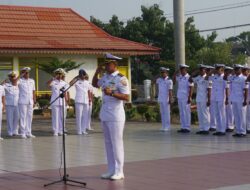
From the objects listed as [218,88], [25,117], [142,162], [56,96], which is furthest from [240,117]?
[25,117]

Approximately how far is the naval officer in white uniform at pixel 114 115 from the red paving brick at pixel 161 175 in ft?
1.02

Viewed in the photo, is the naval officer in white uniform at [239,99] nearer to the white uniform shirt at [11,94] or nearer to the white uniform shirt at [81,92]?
the white uniform shirt at [81,92]

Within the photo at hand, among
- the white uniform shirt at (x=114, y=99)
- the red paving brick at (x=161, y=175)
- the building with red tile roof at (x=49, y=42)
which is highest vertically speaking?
the building with red tile roof at (x=49, y=42)

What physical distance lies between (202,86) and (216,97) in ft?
2.00

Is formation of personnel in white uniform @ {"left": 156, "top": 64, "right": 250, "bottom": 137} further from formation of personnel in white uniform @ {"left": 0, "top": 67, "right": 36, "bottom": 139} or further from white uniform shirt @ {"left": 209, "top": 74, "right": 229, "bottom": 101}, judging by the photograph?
formation of personnel in white uniform @ {"left": 0, "top": 67, "right": 36, "bottom": 139}

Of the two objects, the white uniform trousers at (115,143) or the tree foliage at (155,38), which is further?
the tree foliage at (155,38)

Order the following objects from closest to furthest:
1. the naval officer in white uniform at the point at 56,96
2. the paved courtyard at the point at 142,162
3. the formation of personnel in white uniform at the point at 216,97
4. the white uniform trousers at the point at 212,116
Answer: the paved courtyard at the point at 142,162, the formation of personnel in white uniform at the point at 216,97, the naval officer in white uniform at the point at 56,96, the white uniform trousers at the point at 212,116

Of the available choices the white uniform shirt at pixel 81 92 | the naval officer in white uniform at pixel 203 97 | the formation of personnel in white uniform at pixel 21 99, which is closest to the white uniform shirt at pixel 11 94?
the formation of personnel in white uniform at pixel 21 99

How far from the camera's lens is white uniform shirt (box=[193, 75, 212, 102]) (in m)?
18.8

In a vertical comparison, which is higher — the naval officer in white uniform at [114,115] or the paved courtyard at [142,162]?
the naval officer in white uniform at [114,115]

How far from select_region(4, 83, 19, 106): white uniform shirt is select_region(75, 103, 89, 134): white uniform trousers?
1.94m

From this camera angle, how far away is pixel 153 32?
1960 inches

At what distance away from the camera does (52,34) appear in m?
33.6

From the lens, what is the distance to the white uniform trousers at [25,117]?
60.3ft
